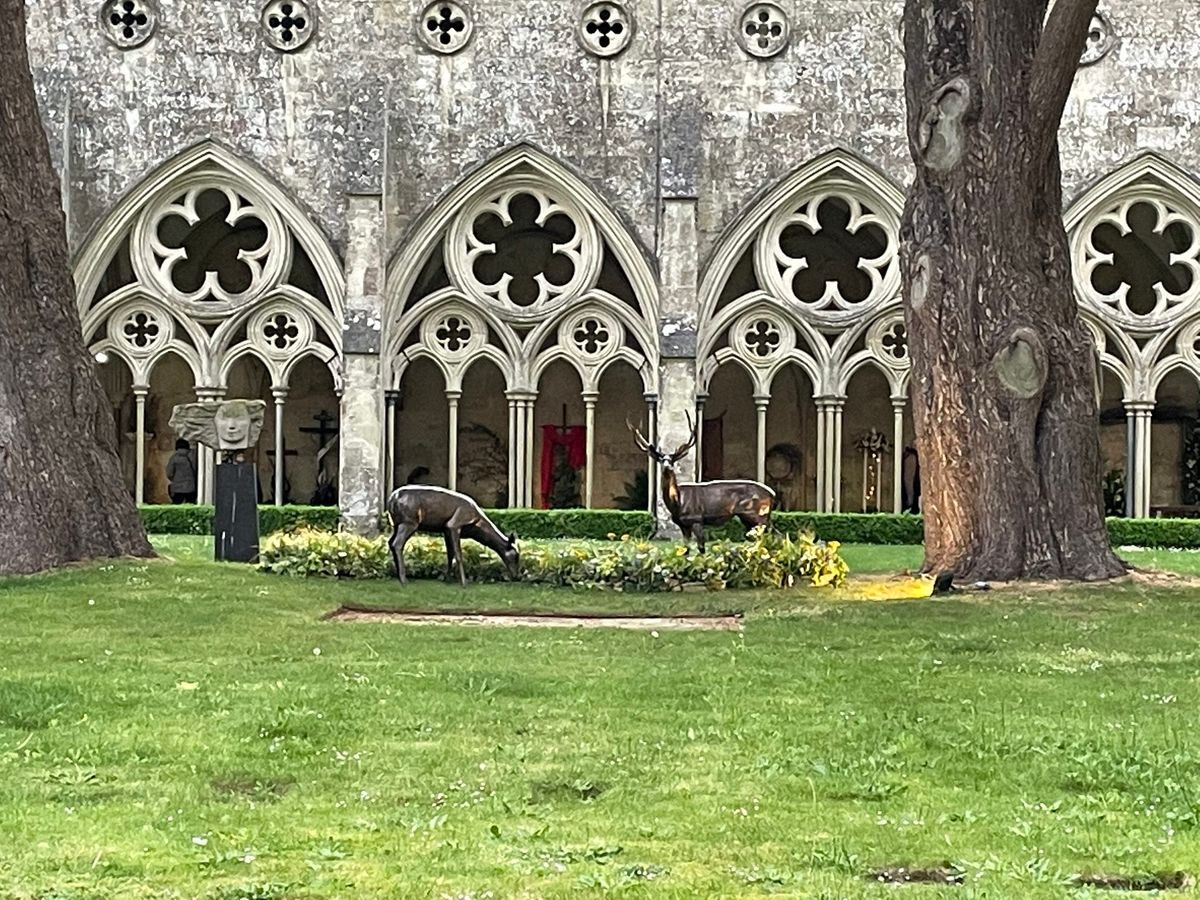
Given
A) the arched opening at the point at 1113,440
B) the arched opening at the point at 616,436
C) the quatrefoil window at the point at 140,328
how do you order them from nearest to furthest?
1. the quatrefoil window at the point at 140,328
2. the arched opening at the point at 1113,440
3. the arched opening at the point at 616,436

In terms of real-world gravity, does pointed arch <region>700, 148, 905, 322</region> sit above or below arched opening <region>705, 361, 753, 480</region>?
above

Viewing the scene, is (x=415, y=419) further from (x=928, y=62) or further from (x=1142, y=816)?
(x=1142, y=816)

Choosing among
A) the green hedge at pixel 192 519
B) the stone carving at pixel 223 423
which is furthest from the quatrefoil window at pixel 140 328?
the stone carving at pixel 223 423

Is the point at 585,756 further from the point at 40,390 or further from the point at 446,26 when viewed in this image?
the point at 446,26

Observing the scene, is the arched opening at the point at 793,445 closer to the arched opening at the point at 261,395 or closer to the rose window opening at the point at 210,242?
the arched opening at the point at 261,395

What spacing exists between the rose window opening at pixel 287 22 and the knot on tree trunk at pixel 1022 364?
1299 cm

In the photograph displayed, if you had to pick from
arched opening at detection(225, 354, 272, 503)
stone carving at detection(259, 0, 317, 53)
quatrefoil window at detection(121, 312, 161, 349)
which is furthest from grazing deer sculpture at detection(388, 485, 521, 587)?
arched opening at detection(225, 354, 272, 503)

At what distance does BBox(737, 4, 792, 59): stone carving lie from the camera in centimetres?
2105

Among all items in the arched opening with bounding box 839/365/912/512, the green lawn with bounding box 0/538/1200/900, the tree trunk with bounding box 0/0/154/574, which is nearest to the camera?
the green lawn with bounding box 0/538/1200/900

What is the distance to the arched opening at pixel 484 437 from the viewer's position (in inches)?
1072

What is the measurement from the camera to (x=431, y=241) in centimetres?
2102

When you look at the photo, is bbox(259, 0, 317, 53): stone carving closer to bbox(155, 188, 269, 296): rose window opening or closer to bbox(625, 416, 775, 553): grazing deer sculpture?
bbox(155, 188, 269, 296): rose window opening

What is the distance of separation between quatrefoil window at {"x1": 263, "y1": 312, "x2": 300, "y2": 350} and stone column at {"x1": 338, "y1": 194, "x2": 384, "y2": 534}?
1.31m

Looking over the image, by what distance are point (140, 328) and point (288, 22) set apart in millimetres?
5042
